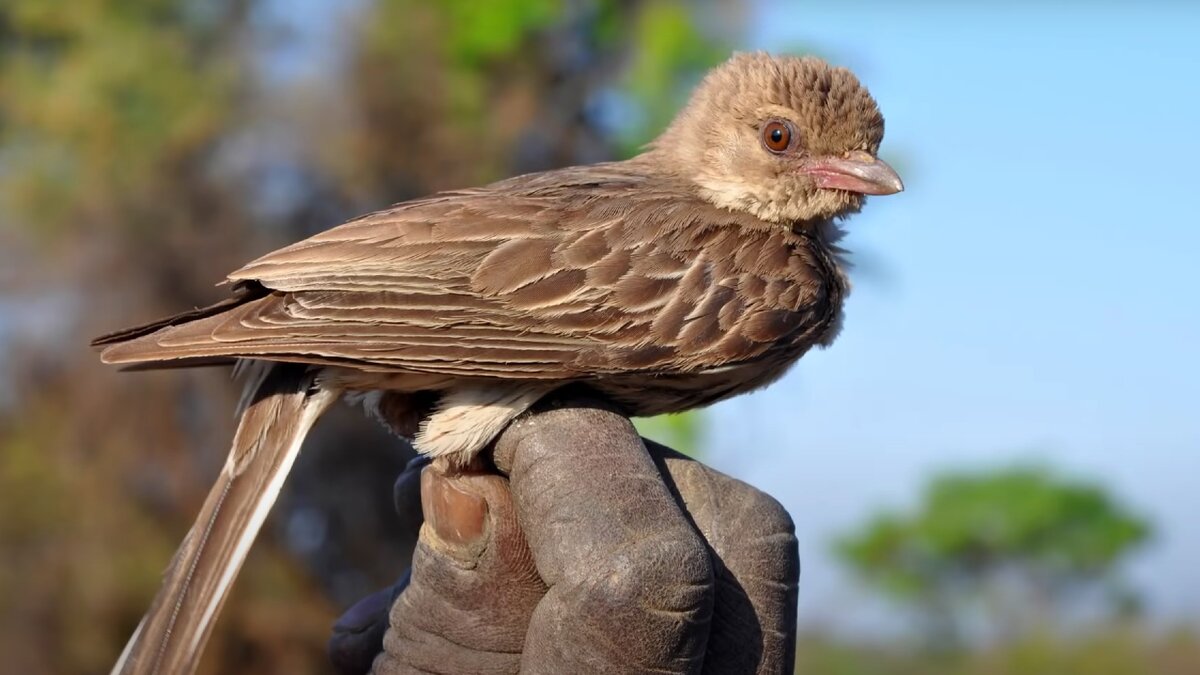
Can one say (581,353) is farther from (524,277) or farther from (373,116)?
(373,116)

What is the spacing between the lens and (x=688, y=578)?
3.01 meters

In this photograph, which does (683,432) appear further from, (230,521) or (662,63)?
(230,521)

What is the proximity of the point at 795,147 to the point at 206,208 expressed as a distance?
10.4m

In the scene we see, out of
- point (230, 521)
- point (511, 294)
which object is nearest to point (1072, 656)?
point (511, 294)

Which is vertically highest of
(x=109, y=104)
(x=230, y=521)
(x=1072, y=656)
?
(x=109, y=104)

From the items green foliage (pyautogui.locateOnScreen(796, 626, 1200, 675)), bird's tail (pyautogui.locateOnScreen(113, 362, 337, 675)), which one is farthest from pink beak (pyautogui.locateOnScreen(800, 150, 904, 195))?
green foliage (pyautogui.locateOnScreen(796, 626, 1200, 675))

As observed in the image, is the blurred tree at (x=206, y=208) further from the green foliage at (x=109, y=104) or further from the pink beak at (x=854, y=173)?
the pink beak at (x=854, y=173)

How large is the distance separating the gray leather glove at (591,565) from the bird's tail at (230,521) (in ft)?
1.36

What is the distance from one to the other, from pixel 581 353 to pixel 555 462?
0.31 meters

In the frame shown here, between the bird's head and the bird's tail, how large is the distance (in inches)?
58.0

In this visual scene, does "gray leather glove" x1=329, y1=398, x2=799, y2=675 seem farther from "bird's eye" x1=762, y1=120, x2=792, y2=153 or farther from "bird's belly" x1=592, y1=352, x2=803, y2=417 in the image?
"bird's eye" x1=762, y1=120, x2=792, y2=153

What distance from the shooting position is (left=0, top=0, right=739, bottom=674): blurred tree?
12680 mm

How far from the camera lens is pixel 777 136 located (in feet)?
13.3

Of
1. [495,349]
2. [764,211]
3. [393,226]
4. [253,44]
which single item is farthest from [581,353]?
[253,44]
